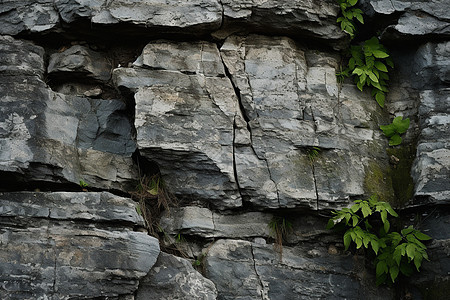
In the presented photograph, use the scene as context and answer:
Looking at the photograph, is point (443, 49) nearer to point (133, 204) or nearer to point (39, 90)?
point (133, 204)

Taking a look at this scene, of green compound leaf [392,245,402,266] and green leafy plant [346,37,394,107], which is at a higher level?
green leafy plant [346,37,394,107]

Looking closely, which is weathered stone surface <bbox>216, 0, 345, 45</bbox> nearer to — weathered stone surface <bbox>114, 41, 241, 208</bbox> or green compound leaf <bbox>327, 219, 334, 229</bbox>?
weathered stone surface <bbox>114, 41, 241, 208</bbox>

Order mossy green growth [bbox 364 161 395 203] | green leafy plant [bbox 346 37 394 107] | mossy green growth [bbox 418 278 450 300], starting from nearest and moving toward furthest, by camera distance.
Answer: mossy green growth [bbox 418 278 450 300] → mossy green growth [bbox 364 161 395 203] → green leafy plant [bbox 346 37 394 107]

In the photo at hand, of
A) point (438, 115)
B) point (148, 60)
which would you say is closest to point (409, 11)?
point (438, 115)

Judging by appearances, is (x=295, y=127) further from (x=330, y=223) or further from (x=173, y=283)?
(x=173, y=283)

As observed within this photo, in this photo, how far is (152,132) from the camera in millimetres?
6176

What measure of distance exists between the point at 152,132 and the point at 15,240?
5.72 feet

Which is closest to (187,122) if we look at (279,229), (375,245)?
(279,229)

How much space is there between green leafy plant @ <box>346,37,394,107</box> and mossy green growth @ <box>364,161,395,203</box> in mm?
856

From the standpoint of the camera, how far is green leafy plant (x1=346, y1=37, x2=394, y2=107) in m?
6.91

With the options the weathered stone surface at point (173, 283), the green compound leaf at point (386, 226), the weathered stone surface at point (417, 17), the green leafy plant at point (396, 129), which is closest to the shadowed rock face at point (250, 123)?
the green leafy plant at point (396, 129)

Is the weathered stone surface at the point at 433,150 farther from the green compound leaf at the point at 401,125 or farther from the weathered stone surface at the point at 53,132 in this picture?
the weathered stone surface at the point at 53,132

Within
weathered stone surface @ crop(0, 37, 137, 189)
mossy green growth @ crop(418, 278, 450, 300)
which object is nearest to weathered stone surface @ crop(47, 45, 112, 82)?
weathered stone surface @ crop(0, 37, 137, 189)

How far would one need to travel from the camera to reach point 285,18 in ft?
22.3
